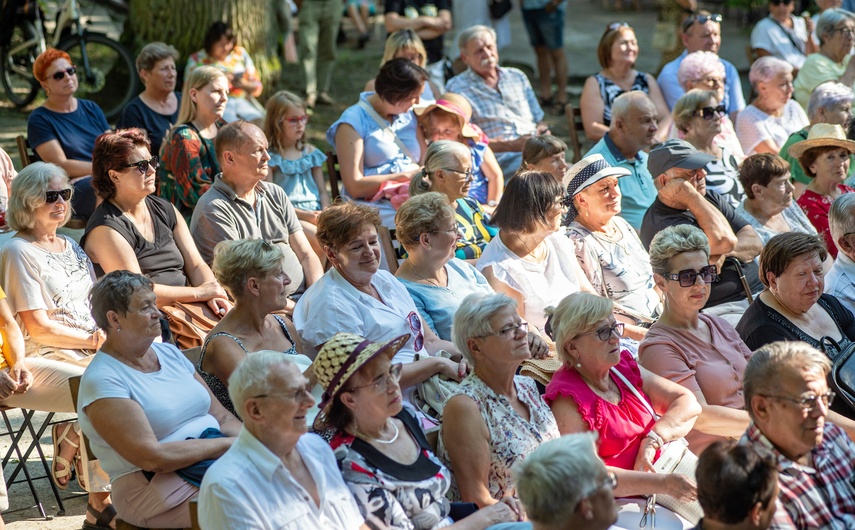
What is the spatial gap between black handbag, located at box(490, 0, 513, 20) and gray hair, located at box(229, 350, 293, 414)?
8.00m

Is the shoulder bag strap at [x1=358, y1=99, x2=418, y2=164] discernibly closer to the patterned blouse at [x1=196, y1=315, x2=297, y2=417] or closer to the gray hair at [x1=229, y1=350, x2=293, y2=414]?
the patterned blouse at [x1=196, y1=315, x2=297, y2=417]

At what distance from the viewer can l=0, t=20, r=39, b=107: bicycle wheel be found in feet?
33.5

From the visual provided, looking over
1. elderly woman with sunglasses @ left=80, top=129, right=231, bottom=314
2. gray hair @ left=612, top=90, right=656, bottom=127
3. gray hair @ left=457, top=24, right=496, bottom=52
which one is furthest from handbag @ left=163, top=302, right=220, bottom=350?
gray hair @ left=457, top=24, right=496, bottom=52

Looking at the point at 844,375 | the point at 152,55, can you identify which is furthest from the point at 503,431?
the point at 152,55

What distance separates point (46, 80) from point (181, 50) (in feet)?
10.1

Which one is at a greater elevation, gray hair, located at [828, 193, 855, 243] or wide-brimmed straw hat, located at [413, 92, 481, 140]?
wide-brimmed straw hat, located at [413, 92, 481, 140]

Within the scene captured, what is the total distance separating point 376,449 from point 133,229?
7.07 feet

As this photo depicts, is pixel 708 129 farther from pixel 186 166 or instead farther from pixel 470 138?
pixel 186 166

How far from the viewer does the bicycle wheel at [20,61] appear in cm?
1020

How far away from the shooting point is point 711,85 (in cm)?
760

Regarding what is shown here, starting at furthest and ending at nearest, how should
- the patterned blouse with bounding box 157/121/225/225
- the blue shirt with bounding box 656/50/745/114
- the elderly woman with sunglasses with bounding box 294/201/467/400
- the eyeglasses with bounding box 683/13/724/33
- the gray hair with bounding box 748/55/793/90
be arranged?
the eyeglasses with bounding box 683/13/724/33 < the blue shirt with bounding box 656/50/745/114 < the gray hair with bounding box 748/55/793/90 < the patterned blouse with bounding box 157/121/225/225 < the elderly woman with sunglasses with bounding box 294/201/467/400

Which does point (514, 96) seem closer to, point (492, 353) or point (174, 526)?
point (492, 353)

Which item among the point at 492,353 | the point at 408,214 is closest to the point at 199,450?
the point at 492,353

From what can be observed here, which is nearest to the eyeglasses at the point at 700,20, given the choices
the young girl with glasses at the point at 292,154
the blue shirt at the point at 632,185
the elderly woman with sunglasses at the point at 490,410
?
the blue shirt at the point at 632,185
